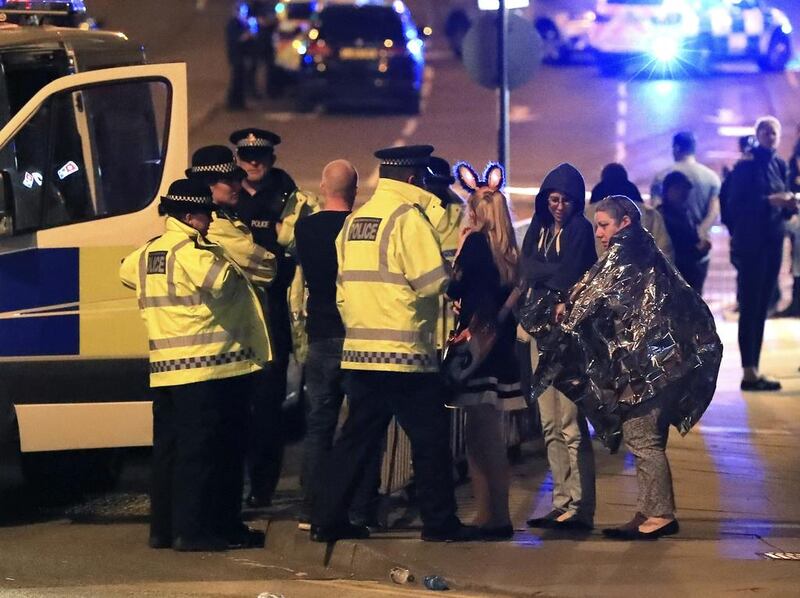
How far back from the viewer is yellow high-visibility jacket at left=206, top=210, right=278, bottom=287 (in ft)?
25.3

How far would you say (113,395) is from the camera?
27.4 feet

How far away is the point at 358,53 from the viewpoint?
27.3 metres

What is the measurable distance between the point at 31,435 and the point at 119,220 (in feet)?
3.80

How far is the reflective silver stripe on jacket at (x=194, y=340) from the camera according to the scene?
7.53 metres

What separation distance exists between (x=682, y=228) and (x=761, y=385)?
4.74 ft

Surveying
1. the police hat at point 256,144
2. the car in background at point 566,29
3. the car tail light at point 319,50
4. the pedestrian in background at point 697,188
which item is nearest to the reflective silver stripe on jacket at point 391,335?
the police hat at point 256,144

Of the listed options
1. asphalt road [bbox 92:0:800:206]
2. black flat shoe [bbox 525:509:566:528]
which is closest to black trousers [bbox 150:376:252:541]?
black flat shoe [bbox 525:509:566:528]

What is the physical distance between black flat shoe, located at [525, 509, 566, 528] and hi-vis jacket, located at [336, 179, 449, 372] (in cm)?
107

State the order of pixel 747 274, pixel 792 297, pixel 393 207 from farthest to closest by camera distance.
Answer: pixel 792 297 < pixel 747 274 < pixel 393 207

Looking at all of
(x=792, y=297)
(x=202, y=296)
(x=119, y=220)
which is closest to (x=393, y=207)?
(x=202, y=296)

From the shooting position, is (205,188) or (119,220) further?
(119,220)

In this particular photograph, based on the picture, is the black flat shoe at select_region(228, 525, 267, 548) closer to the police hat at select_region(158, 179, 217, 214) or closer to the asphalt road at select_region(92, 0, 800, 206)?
the police hat at select_region(158, 179, 217, 214)

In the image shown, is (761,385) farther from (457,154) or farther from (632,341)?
(457,154)

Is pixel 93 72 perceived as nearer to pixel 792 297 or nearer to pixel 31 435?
pixel 31 435
